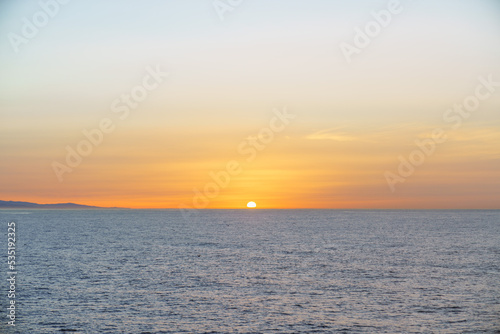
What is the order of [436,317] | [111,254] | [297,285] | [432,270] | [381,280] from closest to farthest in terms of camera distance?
[436,317]
[297,285]
[381,280]
[432,270]
[111,254]

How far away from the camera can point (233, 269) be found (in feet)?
284

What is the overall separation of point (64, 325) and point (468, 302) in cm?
4661

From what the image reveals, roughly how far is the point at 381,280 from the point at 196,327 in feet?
118

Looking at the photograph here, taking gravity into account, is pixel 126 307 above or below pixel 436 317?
above

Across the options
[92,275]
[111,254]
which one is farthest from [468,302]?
[111,254]

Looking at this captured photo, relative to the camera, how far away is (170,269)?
8612 centimetres

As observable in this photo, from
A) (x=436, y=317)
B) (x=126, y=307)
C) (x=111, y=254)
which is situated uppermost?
(x=111, y=254)

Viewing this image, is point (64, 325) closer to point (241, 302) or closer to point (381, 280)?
point (241, 302)

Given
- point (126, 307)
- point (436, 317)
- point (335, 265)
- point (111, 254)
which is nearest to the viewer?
point (436, 317)

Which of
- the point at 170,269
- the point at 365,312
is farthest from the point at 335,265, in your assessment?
the point at 365,312

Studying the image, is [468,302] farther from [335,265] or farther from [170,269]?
[170,269]

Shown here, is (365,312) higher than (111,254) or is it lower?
lower

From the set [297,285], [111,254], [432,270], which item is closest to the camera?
[297,285]

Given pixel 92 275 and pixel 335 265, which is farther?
pixel 335 265
